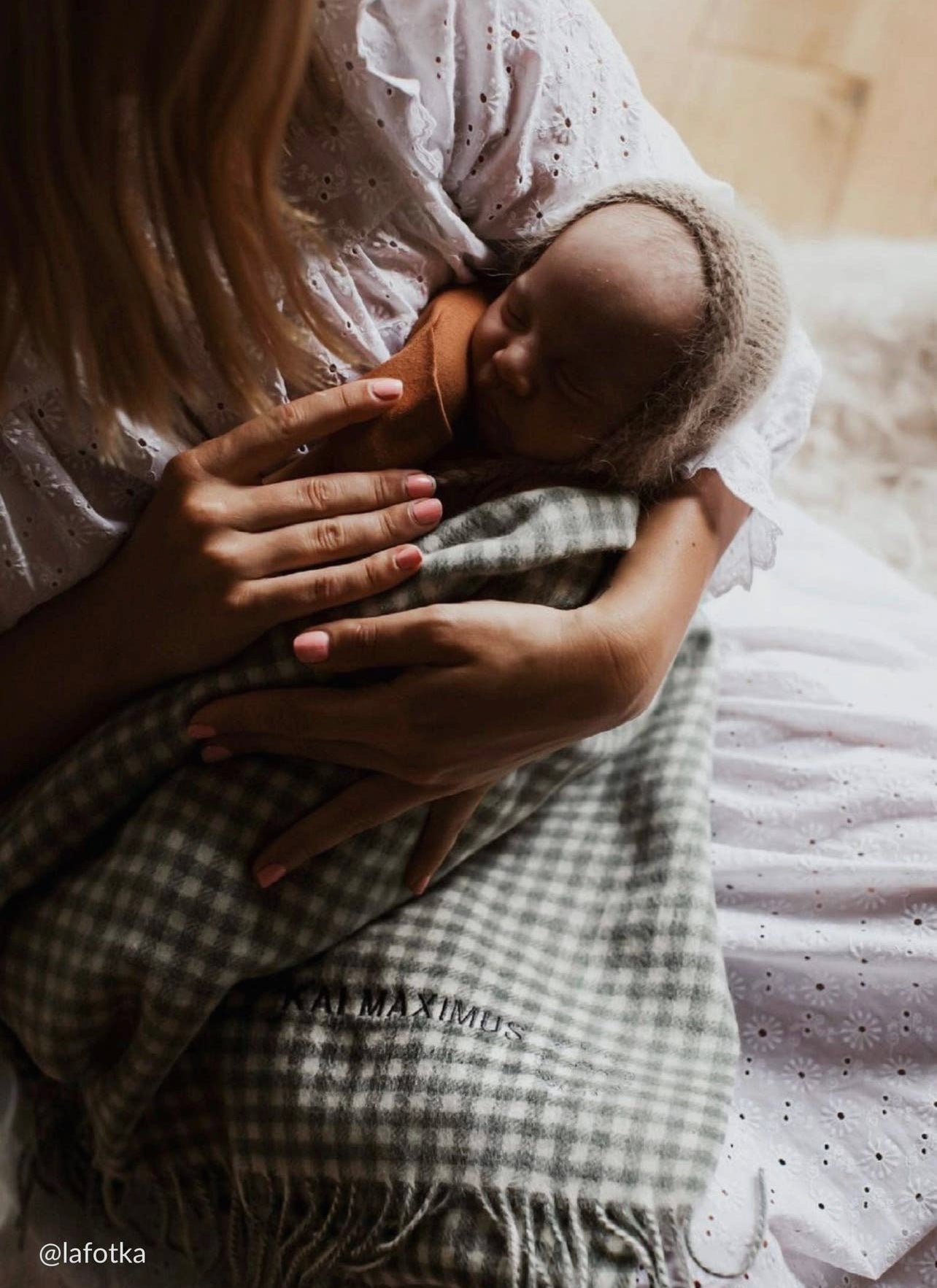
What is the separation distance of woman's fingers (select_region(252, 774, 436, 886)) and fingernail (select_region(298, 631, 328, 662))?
0.30 ft

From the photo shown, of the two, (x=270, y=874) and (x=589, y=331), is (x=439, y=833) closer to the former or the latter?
(x=270, y=874)

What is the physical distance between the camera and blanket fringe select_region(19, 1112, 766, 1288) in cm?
69

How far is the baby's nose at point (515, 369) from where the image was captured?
780 mm

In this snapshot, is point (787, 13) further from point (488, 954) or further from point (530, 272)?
point (488, 954)

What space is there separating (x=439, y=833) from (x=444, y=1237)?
0.25 m

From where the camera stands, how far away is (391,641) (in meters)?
0.72

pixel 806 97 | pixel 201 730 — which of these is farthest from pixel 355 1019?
pixel 806 97

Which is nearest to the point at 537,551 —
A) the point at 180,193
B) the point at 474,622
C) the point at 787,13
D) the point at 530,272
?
the point at 474,622

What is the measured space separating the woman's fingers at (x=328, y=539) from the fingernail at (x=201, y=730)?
0.34ft

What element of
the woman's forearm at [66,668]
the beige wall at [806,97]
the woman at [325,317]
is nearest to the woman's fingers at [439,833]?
the woman at [325,317]

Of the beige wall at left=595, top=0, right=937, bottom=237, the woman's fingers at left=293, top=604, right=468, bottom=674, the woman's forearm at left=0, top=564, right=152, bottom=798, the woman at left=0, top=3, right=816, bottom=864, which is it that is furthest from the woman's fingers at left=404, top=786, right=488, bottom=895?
the beige wall at left=595, top=0, right=937, bottom=237

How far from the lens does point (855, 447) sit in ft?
4.36

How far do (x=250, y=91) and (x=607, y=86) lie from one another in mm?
333

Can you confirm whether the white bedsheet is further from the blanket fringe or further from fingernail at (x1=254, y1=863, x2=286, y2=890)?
fingernail at (x1=254, y1=863, x2=286, y2=890)
